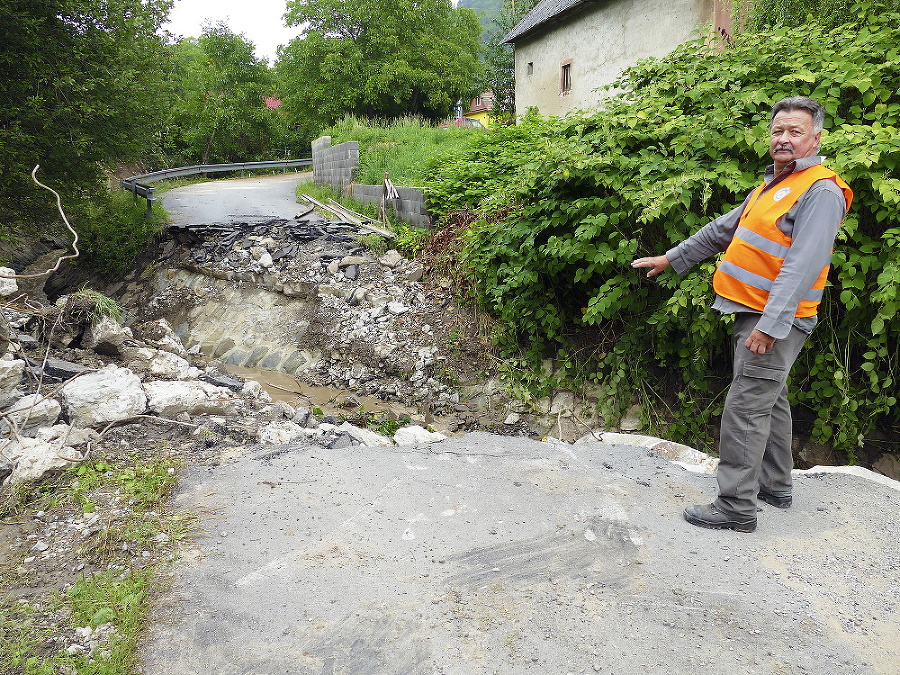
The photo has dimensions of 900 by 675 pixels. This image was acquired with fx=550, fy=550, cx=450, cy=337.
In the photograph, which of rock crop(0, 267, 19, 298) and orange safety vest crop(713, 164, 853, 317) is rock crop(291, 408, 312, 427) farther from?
orange safety vest crop(713, 164, 853, 317)

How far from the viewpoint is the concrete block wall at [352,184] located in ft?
30.8

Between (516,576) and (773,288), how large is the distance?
5.96ft

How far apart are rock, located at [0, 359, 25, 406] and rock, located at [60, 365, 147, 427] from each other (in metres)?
0.29

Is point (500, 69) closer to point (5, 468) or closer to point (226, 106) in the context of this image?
point (226, 106)

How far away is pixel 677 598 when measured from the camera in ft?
7.72

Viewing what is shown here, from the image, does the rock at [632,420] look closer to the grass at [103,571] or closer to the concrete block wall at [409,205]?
the grass at [103,571]

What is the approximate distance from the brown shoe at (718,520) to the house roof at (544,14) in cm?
1729

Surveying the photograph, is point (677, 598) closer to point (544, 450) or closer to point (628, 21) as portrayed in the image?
point (544, 450)

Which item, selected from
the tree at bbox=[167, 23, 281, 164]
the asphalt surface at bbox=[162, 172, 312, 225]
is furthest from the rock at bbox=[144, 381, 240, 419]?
the tree at bbox=[167, 23, 281, 164]

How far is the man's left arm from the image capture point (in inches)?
99.8

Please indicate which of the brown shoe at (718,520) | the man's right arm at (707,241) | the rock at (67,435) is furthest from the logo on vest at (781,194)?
the rock at (67,435)

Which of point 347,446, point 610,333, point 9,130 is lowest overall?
point 347,446

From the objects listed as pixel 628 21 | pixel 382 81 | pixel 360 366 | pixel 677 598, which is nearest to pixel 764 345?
pixel 677 598

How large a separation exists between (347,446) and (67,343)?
344 cm
